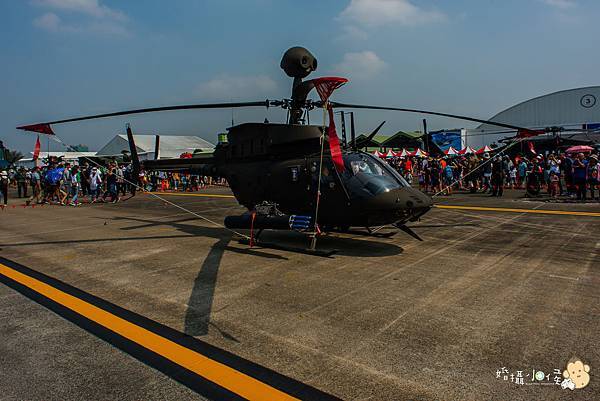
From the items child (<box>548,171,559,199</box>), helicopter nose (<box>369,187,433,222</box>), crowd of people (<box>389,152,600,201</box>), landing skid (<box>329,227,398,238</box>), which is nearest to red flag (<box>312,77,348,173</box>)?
helicopter nose (<box>369,187,433,222</box>)

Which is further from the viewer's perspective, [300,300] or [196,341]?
[300,300]

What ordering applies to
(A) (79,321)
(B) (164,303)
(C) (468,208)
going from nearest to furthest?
(A) (79,321) < (B) (164,303) < (C) (468,208)

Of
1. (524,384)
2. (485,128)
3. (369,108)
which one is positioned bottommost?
(524,384)

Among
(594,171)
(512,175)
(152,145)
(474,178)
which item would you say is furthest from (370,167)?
(152,145)

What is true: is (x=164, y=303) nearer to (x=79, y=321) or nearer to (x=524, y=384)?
(x=79, y=321)

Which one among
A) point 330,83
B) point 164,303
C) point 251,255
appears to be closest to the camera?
point 164,303

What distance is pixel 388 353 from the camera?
3.87m

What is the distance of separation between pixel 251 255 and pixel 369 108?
13.3ft

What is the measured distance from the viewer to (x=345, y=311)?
4980mm

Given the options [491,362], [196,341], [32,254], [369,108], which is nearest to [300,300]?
[196,341]

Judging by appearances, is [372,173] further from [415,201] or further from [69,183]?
[69,183]

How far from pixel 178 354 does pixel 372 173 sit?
5.51 meters

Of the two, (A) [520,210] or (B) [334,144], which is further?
(A) [520,210]

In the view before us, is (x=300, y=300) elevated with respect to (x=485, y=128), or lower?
lower
